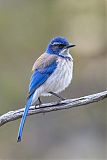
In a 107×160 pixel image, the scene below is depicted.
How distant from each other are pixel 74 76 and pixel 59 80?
718 cm

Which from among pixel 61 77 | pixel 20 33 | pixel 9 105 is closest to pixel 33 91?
pixel 61 77

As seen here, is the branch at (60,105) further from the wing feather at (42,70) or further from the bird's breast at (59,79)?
the bird's breast at (59,79)

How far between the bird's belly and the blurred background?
607cm

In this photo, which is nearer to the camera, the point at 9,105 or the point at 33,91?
the point at 33,91

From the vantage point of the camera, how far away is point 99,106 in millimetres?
16422

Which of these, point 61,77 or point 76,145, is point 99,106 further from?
point 61,77

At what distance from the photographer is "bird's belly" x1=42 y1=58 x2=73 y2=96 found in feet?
31.5

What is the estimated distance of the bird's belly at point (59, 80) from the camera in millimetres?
9594

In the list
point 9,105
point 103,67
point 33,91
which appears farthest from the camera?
point 103,67

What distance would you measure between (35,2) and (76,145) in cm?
369

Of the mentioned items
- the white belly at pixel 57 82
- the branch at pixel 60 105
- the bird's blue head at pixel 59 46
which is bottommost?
the branch at pixel 60 105

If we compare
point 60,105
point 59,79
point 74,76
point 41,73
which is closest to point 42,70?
point 41,73

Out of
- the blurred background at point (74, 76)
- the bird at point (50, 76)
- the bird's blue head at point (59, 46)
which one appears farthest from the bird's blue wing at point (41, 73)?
the blurred background at point (74, 76)

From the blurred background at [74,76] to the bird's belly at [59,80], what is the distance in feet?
19.9
